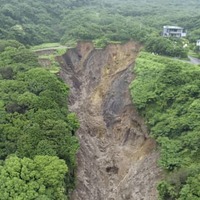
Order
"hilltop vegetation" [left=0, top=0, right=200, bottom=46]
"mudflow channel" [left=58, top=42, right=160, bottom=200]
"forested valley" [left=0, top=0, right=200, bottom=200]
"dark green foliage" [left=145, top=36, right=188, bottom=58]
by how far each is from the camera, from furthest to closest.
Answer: "hilltop vegetation" [left=0, top=0, right=200, bottom=46] < "dark green foliage" [left=145, top=36, right=188, bottom=58] < "mudflow channel" [left=58, top=42, right=160, bottom=200] < "forested valley" [left=0, top=0, right=200, bottom=200]

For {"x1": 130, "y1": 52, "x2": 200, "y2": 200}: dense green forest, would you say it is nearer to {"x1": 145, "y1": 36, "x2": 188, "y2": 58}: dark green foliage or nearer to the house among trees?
{"x1": 145, "y1": 36, "x2": 188, "y2": 58}: dark green foliage

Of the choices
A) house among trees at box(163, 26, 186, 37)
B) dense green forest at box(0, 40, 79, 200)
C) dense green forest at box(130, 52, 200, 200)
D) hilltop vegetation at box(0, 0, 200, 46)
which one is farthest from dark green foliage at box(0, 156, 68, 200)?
house among trees at box(163, 26, 186, 37)

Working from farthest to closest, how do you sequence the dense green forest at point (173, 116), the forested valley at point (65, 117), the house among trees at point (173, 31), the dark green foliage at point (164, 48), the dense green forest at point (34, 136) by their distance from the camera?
1. the house among trees at point (173, 31)
2. the dark green foliage at point (164, 48)
3. the dense green forest at point (173, 116)
4. the forested valley at point (65, 117)
5. the dense green forest at point (34, 136)

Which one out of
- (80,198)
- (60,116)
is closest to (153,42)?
(60,116)

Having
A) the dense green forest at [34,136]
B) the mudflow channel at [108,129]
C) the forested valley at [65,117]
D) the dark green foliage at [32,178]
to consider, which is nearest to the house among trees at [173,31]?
the forested valley at [65,117]

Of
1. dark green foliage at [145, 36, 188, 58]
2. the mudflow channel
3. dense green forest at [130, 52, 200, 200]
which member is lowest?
the mudflow channel

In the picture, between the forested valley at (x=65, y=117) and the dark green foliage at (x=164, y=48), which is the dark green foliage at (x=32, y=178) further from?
the dark green foliage at (x=164, y=48)
